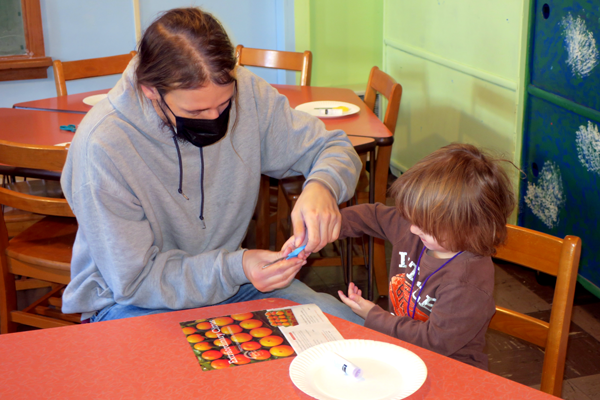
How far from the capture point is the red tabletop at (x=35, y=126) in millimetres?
2102

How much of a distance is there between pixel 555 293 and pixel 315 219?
0.47m

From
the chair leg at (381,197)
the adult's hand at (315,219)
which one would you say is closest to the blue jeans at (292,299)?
the adult's hand at (315,219)

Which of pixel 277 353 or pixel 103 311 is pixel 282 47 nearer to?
pixel 103 311

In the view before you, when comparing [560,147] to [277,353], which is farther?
[560,147]

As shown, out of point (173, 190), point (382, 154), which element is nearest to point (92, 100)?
point (382, 154)

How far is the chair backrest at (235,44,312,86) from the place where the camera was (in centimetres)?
296

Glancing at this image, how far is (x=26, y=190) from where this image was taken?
7.75ft

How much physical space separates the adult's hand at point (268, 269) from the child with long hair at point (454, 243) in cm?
19

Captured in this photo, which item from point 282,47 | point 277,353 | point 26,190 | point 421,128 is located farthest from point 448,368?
point 282,47

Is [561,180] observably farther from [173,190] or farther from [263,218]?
[173,190]

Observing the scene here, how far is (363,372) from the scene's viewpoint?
875mm

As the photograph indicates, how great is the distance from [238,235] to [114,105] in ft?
1.43

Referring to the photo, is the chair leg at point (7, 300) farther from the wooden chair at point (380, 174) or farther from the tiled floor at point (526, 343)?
the tiled floor at point (526, 343)

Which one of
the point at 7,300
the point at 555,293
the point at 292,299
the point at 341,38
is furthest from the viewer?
the point at 341,38
